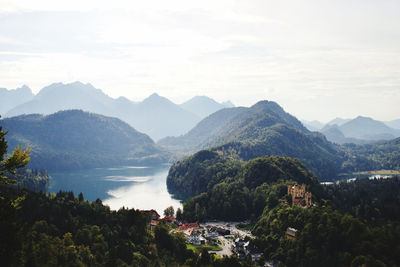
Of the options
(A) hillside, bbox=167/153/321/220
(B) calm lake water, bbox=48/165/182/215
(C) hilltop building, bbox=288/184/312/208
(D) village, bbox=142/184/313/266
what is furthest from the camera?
(B) calm lake water, bbox=48/165/182/215

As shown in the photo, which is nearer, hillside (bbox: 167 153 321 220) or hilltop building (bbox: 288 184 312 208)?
hilltop building (bbox: 288 184 312 208)

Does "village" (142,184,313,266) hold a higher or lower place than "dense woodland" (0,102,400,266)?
lower

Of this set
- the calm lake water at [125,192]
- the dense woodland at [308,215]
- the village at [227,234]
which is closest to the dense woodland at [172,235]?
the dense woodland at [308,215]

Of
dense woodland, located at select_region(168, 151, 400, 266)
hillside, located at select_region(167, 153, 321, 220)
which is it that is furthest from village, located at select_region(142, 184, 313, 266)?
hillside, located at select_region(167, 153, 321, 220)

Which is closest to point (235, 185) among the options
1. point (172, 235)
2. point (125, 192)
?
point (125, 192)

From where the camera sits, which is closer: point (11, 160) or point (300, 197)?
point (11, 160)

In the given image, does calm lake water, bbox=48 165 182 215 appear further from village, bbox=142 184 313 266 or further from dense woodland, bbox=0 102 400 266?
dense woodland, bbox=0 102 400 266

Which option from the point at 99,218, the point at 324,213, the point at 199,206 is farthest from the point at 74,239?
the point at 199,206

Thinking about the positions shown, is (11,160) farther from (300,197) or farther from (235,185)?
(235,185)
